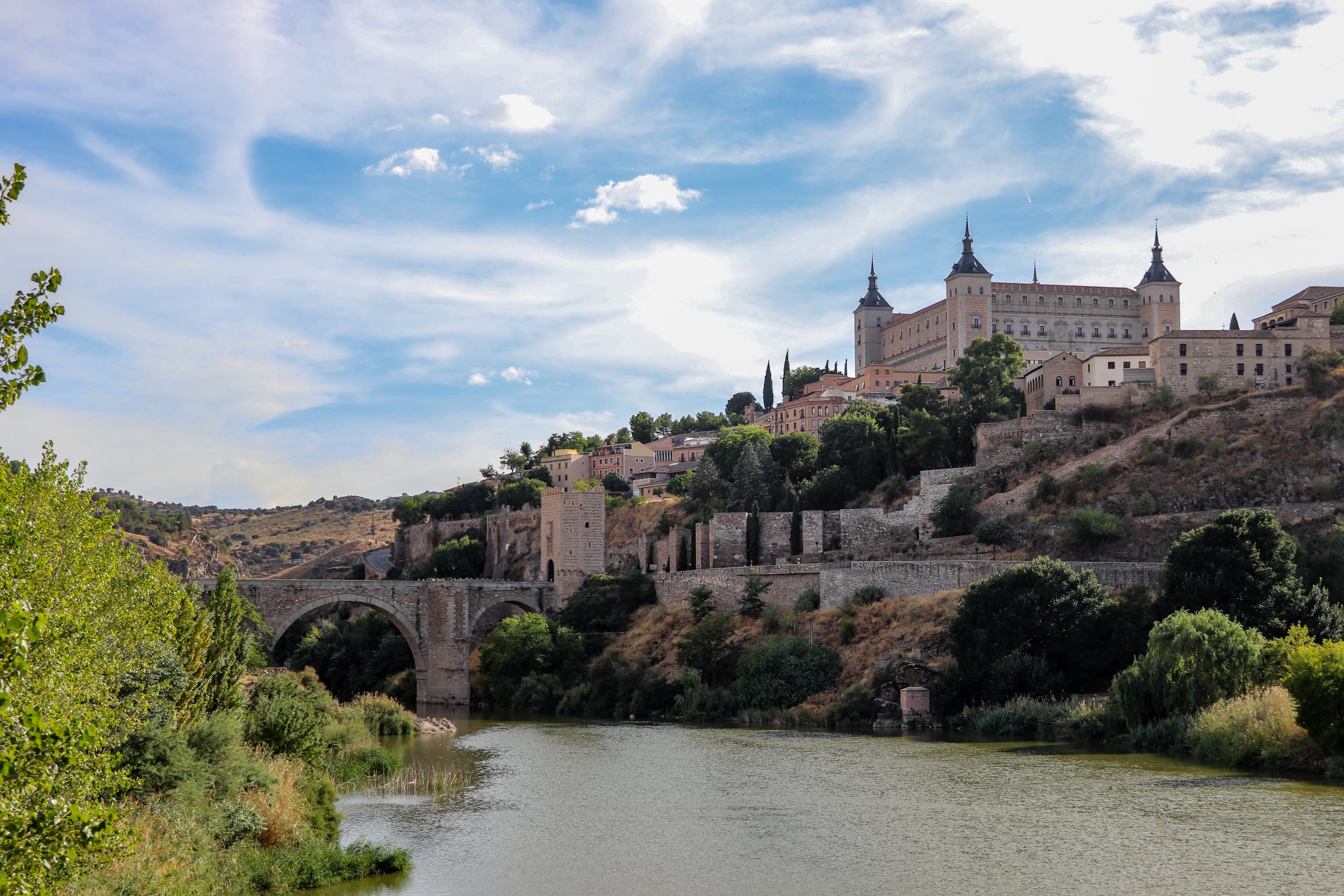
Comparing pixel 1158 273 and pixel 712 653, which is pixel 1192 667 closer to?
pixel 712 653

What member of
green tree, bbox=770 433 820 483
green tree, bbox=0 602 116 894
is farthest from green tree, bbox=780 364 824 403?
green tree, bbox=0 602 116 894

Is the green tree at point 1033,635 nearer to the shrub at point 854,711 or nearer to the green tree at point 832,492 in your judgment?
the shrub at point 854,711

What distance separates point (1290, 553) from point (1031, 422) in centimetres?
2309

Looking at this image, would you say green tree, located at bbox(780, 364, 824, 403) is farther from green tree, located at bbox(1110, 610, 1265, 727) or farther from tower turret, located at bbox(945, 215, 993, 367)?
green tree, located at bbox(1110, 610, 1265, 727)

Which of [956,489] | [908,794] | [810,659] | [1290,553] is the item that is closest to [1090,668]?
[1290,553]

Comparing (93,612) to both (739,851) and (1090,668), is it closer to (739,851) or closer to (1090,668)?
(739,851)

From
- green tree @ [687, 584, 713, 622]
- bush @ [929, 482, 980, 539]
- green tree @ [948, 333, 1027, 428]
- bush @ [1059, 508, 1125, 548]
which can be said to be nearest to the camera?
bush @ [1059, 508, 1125, 548]

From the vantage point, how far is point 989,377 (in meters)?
64.7

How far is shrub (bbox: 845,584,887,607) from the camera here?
147 ft

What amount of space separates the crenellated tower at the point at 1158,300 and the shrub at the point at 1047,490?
38906mm

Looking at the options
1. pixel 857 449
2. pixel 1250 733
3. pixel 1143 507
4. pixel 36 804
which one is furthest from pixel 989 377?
pixel 36 804

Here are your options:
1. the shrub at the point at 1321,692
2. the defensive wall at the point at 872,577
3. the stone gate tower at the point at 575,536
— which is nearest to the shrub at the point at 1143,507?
the defensive wall at the point at 872,577

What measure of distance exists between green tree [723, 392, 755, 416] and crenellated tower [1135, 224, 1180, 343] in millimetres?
39725

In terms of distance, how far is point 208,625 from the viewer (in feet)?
80.4
